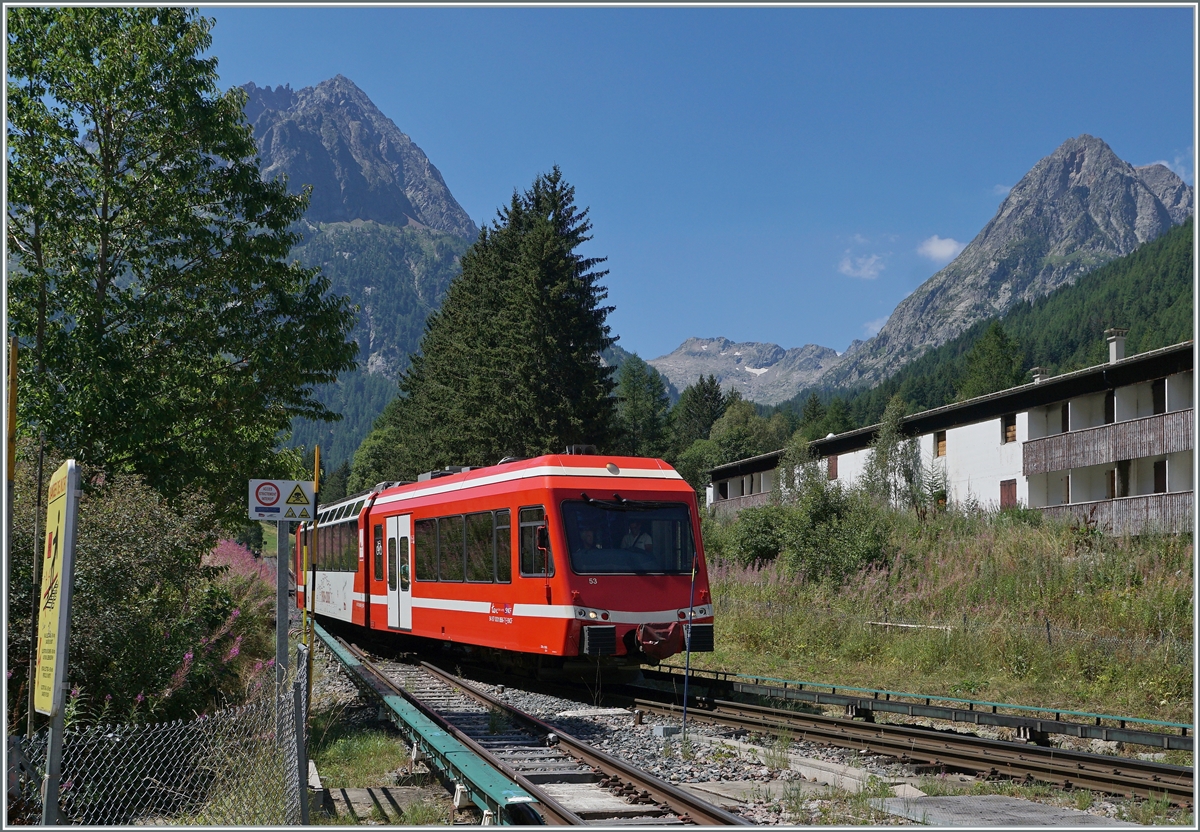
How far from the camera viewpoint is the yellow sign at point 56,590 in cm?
522

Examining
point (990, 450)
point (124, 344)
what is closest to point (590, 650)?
point (124, 344)

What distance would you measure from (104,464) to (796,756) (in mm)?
9901

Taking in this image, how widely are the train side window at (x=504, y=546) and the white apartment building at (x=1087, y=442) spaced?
16894 millimetres

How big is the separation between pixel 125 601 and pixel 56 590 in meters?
6.48

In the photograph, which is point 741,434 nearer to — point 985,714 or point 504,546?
point 504,546

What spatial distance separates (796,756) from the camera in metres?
9.88

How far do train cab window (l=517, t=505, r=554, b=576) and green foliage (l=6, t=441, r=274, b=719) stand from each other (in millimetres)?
4090

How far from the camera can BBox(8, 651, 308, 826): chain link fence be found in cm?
792

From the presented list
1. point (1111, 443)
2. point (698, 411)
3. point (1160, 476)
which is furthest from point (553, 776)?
point (698, 411)

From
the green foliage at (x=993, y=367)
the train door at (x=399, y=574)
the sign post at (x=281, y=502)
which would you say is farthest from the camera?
the green foliage at (x=993, y=367)

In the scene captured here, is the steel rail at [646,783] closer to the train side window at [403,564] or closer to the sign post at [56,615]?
the sign post at [56,615]

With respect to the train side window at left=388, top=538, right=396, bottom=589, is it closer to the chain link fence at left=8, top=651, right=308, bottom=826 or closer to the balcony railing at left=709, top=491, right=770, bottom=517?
the chain link fence at left=8, top=651, right=308, bottom=826

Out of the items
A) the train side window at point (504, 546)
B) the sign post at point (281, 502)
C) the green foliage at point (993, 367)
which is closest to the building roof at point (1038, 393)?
the train side window at point (504, 546)

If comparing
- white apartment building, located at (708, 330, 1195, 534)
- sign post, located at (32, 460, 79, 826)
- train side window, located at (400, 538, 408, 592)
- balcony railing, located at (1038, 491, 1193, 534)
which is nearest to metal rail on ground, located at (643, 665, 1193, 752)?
train side window, located at (400, 538, 408, 592)
